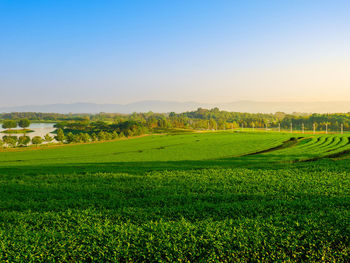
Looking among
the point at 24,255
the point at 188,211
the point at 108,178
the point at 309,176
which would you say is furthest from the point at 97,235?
the point at 309,176

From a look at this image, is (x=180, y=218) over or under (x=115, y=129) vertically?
under

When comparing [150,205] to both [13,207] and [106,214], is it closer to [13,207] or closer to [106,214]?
[106,214]

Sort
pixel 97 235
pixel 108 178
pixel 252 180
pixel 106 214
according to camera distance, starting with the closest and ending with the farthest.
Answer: pixel 97 235, pixel 106 214, pixel 252 180, pixel 108 178

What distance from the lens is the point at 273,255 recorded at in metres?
6.27

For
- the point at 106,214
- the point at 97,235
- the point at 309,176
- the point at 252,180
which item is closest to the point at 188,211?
the point at 106,214

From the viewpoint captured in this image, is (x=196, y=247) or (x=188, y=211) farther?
(x=188, y=211)

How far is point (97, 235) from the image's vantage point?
7176 millimetres

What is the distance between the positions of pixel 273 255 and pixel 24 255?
6.51 m

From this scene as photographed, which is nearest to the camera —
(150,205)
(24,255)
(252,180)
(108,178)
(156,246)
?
(24,255)

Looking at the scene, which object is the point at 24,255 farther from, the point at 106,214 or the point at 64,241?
the point at 106,214

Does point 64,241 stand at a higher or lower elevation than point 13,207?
higher

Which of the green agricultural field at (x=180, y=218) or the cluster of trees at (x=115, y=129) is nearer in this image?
the green agricultural field at (x=180, y=218)

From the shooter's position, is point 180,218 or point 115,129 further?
point 115,129

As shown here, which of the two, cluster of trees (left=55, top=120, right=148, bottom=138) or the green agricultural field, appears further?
A: cluster of trees (left=55, top=120, right=148, bottom=138)
